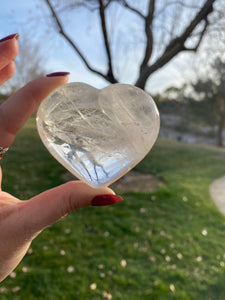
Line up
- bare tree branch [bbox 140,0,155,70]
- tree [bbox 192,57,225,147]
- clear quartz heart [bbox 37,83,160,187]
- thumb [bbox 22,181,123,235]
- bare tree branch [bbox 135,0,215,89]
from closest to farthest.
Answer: thumb [bbox 22,181,123,235] → clear quartz heart [bbox 37,83,160,187] → bare tree branch [bbox 135,0,215,89] → bare tree branch [bbox 140,0,155,70] → tree [bbox 192,57,225,147]

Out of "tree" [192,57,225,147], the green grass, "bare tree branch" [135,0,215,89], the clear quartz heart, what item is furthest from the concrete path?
"tree" [192,57,225,147]

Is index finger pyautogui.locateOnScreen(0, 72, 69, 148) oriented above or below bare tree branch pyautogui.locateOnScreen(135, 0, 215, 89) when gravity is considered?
above

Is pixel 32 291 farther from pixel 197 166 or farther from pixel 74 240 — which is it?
pixel 197 166

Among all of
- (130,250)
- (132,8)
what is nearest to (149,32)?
(132,8)

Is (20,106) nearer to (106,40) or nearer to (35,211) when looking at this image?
(35,211)

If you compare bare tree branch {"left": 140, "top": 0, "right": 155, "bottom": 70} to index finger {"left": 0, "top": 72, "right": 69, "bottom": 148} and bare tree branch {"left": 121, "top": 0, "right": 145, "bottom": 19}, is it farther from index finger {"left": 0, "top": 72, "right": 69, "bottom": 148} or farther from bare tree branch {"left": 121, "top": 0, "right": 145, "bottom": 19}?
index finger {"left": 0, "top": 72, "right": 69, "bottom": 148}

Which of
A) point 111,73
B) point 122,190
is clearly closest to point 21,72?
point 111,73

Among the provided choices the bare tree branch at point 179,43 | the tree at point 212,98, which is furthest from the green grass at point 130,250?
the tree at point 212,98
